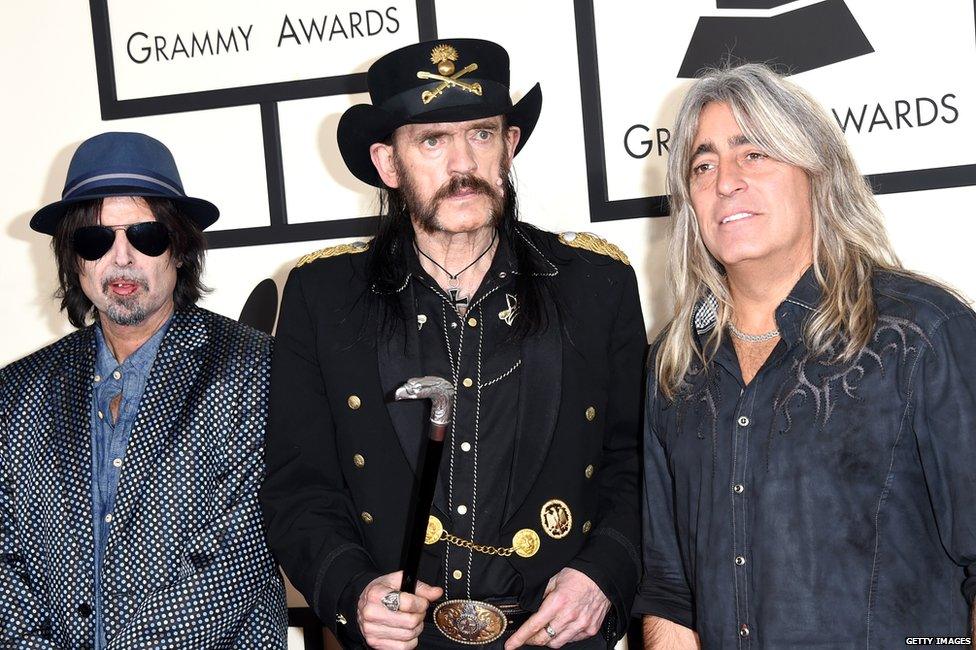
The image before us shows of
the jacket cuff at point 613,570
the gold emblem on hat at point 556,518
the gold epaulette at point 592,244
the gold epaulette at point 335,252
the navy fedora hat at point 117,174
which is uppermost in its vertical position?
the navy fedora hat at point 117,174

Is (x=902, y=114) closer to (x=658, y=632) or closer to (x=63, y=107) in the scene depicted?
(x=658, y=632)

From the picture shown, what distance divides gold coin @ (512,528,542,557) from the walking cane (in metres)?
0.31

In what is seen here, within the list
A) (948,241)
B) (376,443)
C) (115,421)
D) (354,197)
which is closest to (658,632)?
(376,443)

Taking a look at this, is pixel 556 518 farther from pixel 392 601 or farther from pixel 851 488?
pixel 851 488

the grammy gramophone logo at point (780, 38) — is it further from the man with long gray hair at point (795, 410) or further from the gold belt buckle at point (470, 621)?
the gold belt buckle at point (470, 621)

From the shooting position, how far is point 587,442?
263cm

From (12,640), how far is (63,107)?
2.13 m

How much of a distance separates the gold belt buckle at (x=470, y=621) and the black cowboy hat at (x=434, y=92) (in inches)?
44.1

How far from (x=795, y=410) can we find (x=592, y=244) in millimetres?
810

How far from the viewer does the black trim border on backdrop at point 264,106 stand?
389 centimetres

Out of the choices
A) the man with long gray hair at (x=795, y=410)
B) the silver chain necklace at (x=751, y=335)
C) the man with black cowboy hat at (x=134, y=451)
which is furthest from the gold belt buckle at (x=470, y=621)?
the silver chain necklace at (x=751, y=335)

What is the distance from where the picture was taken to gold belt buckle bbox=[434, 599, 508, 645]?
245 cm

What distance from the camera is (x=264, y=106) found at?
3938mm

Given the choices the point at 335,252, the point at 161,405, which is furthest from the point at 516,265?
the point at 161,405
